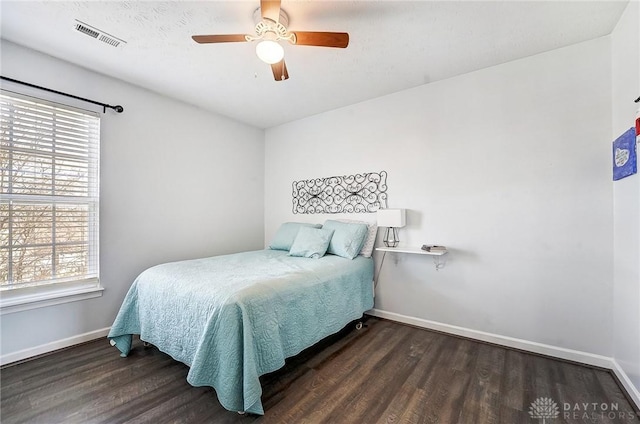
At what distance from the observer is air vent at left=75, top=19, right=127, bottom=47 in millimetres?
1985

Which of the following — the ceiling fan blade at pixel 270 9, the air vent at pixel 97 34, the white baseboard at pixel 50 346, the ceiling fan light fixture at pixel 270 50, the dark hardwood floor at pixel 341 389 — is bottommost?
the dark hardwood floor at pixel 341 389

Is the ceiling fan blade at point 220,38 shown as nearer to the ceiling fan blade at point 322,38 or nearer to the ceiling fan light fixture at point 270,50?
the ceiling fan light fixture at point 270,50

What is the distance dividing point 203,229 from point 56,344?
1.69 metres

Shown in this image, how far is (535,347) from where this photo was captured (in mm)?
2299

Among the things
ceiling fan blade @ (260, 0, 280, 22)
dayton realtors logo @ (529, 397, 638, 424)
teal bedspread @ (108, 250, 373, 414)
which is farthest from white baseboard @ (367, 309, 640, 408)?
ceiling fan blade @ (260, 0, 280, 22)

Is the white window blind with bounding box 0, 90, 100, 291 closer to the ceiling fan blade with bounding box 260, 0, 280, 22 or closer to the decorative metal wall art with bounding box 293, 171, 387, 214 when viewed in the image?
the ceiling fan blade with bounding box 260, 0, 280, 22

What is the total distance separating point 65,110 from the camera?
2.46 m

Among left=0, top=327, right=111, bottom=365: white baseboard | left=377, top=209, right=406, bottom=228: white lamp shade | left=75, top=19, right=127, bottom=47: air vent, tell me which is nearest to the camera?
left=75, top=19, right=127, bottom=47: air vent

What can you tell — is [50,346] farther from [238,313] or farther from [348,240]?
[348,240]

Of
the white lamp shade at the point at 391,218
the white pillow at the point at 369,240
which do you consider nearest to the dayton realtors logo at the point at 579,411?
the white lamp shade at the point at 391,218

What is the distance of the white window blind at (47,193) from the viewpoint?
7.11 feet

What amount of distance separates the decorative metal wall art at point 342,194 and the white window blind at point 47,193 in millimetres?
2347

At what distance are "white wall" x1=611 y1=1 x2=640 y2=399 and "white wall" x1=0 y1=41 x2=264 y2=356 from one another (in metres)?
3.95

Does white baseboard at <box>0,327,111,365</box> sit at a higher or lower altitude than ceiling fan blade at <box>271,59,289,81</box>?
lower
